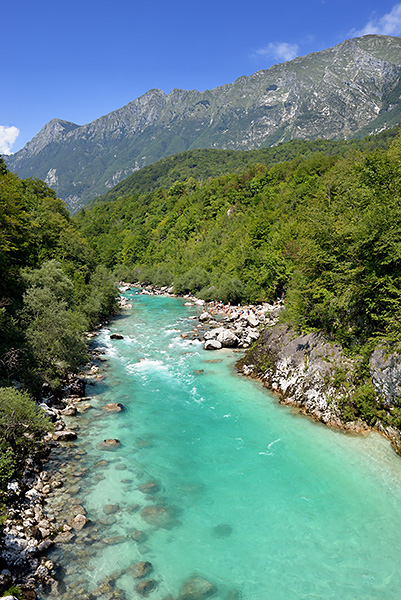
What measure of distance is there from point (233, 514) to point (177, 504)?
1.87m

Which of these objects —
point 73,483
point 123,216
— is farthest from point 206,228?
point 73,483

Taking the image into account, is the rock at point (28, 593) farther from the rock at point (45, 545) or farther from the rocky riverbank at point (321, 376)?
the rocky riverbank at point (321, 376)

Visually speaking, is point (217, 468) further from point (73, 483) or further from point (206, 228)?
point (206, 228)

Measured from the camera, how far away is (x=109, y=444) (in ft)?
45.2

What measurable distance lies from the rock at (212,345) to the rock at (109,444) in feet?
45.3

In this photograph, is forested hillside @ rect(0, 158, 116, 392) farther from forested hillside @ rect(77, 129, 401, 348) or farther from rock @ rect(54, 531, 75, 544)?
forested hillside @ rect(77, 129, 401, 348)

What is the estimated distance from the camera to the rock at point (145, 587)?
761 centimetres

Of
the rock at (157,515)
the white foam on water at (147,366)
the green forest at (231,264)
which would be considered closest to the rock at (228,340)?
the white foam on water at (147,366)

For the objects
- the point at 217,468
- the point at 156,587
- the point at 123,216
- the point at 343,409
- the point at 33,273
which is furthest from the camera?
Result: the point at 123,216

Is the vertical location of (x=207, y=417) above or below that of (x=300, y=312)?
below

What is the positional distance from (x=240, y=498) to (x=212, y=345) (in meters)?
16.2

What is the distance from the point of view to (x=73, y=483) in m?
11.2

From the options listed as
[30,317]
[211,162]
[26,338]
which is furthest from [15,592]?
[211,162]

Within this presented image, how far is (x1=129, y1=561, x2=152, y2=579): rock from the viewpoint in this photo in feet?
26.4
